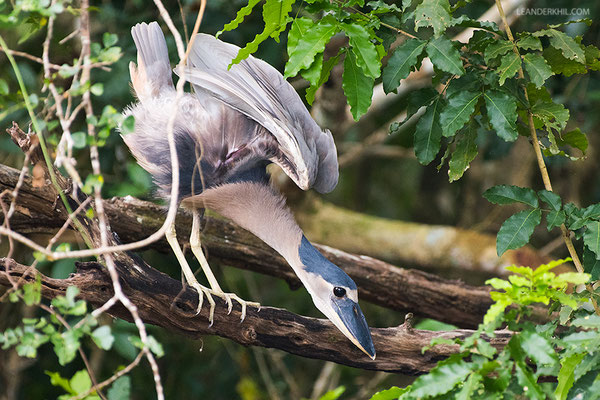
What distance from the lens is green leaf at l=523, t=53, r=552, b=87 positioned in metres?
2.38

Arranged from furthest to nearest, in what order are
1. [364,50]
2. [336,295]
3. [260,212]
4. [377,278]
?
[377,278]
[260,212]
[336,295]
[364,50]

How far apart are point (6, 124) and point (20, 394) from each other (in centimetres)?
198

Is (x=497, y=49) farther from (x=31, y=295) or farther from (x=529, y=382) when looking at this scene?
(x=31, y=295)

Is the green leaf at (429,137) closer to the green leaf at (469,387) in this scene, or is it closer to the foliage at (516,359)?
the foliage at (516,359)

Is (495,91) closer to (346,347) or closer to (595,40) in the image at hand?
Result: (346,347)

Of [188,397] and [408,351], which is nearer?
[408,351]

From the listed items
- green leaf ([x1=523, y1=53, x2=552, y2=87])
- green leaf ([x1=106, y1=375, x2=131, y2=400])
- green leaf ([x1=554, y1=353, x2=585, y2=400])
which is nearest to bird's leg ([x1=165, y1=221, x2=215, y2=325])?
green leaf ([x1=106, y1=375, x2=131, y2=400])

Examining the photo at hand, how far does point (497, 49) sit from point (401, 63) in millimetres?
336

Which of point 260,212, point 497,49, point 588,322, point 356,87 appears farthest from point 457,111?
point 260,212

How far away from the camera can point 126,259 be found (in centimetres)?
261

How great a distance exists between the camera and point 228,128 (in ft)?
10.1

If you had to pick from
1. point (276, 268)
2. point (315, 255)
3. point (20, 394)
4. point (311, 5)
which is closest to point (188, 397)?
point (20, 394)

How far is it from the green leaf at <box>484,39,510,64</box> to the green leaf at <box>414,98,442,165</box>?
0.28 metres

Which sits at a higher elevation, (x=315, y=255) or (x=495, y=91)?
(x=495, y=91)
